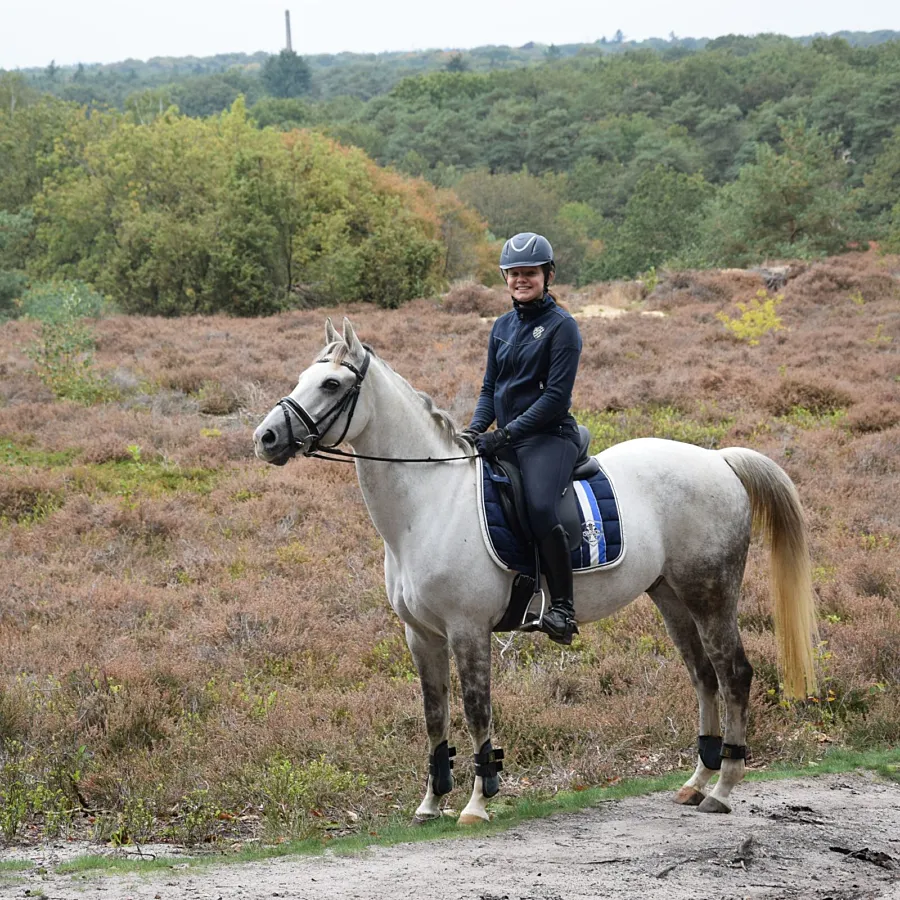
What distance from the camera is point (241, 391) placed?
660 inches

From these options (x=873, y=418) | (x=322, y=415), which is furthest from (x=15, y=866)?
(x=873, y=418)

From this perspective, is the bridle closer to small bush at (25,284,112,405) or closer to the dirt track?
the dirt track

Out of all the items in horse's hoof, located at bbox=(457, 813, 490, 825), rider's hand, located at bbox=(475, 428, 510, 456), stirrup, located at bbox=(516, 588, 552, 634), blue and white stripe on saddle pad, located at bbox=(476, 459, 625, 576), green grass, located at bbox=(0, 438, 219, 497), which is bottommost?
horse's hoof, located at bbox=(457, 813, 490, 825)

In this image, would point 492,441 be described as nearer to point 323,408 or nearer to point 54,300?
point 323,408

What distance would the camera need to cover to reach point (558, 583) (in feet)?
16.9

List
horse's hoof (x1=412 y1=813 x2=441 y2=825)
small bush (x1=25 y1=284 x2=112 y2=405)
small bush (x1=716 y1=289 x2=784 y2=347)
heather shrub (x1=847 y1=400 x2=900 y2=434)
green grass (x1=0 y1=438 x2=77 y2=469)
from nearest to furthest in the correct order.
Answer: horse's hoof (x1=412 y1=813 x2=441 y2=825)
green grass (x1=0 y1=438 x2=77 y2=469)
heather shrub (x1=847 y1=400 x2=900 y2=434)
small bush (x1=25 y1=284 x2=112 y2=405)
small bush (x1=716 y1=289 x2=784 y2=347)

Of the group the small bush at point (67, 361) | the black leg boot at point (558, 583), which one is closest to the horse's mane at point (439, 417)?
the black leg boot at point (558, 583)

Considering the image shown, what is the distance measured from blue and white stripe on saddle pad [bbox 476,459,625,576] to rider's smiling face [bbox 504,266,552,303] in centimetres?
91

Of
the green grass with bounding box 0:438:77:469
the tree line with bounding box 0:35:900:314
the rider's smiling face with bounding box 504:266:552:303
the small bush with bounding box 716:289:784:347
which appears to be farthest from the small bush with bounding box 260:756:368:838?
the tree line with bounding box 0:35:900:314

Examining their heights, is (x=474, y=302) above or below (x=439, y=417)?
below

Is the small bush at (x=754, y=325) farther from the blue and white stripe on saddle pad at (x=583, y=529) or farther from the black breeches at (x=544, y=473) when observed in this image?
the black breeches at (x=544, y=473)

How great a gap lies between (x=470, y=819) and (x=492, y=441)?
1980 millimetres

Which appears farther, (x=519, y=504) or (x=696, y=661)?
(x=696, y=661)

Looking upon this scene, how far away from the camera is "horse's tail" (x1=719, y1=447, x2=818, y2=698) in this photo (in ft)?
19.0
